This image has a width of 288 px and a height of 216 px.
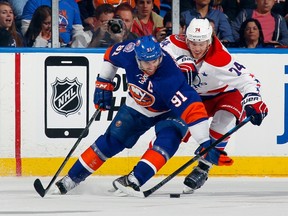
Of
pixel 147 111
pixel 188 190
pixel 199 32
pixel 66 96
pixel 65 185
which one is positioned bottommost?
pixel 188 190

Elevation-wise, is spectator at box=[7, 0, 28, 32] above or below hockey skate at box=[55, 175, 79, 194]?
above

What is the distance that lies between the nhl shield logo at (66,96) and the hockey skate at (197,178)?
1.53m

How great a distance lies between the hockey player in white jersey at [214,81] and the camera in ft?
25.2

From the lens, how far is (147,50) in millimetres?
7270

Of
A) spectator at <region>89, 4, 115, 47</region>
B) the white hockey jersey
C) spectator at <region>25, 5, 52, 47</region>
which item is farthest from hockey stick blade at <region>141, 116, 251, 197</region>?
spectator at <region>25, 5, 52, 47</region>

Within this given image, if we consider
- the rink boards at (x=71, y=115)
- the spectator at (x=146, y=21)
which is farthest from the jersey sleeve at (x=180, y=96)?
the spectator at (x=146, y=21)

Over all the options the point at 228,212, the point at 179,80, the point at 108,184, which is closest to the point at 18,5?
the point at 108,184

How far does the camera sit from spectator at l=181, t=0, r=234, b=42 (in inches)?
372

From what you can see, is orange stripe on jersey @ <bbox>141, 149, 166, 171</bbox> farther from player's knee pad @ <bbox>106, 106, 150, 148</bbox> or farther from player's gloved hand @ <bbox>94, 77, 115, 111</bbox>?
player's gloved hand @ <bbox>94, 77, 115, 111</bbox>

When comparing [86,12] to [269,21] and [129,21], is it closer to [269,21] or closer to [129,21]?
[129,21]

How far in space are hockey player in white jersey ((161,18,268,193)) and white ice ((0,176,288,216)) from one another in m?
0.35

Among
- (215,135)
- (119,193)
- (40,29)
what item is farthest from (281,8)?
(119,193)

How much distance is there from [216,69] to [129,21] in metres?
1.73
